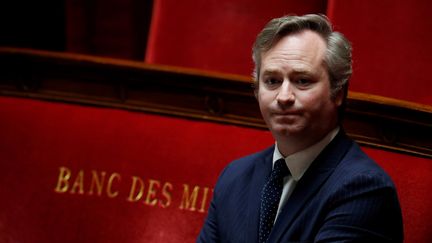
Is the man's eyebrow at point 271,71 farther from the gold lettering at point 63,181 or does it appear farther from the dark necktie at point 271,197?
the gold lettering at point 63,181

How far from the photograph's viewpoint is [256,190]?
1.65 ft

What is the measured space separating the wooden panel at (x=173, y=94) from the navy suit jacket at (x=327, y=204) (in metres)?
0.11

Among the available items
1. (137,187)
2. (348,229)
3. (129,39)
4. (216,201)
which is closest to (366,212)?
(348,229)

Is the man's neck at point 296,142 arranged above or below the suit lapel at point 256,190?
above

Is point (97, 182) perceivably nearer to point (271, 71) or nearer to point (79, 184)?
point (79, 184)

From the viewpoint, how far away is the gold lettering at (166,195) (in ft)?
2.04

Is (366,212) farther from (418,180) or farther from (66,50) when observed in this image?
(66,50)

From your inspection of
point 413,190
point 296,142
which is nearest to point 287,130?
point 296,142

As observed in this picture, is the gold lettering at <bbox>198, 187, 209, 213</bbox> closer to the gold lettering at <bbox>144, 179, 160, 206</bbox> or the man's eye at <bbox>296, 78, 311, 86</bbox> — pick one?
the gold lettering at <bbox>144, 179, 160, 206</bbox>

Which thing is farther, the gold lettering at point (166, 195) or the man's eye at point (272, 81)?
the gold lettering at point (166, 195)

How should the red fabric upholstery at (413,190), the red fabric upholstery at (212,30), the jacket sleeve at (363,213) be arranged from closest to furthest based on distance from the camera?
1. the jacket sleeve at (363,213)
2. the red fabric upholstery at (413,190)
3. the red fabric upholstery at (212,30)

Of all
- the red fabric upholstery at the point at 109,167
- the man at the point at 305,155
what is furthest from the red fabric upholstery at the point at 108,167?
the man at the point at 305,155

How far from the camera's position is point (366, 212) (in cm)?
41

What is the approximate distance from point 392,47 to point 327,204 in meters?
0.29
